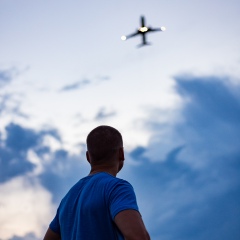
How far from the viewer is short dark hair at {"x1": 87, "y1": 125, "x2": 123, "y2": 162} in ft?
12.5

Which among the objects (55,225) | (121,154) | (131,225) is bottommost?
(131,225)

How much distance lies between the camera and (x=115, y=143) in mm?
3826

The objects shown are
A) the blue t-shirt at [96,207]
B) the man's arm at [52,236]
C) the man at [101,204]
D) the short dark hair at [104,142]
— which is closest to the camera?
the man at [101,204]

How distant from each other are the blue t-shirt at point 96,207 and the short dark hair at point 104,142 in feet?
0.64

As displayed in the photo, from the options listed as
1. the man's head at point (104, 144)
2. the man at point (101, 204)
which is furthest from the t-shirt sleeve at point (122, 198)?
the man's head at point (104, 144)

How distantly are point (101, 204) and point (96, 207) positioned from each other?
0.05m

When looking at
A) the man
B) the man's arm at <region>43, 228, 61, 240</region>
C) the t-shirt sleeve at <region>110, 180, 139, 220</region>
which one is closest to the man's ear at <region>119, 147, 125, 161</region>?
the man

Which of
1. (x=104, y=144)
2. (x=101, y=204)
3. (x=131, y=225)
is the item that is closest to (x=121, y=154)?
(x=104, y=144)

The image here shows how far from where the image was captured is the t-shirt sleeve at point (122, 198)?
10.7 ft

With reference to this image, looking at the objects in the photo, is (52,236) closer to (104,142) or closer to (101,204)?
(101,204)

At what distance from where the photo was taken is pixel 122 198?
3328 millimetres

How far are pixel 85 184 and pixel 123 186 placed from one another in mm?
537

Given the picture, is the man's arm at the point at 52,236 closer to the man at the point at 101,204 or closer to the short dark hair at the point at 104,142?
the man at the point at 101,204

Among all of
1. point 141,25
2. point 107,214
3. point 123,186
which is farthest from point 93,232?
point 141,25
